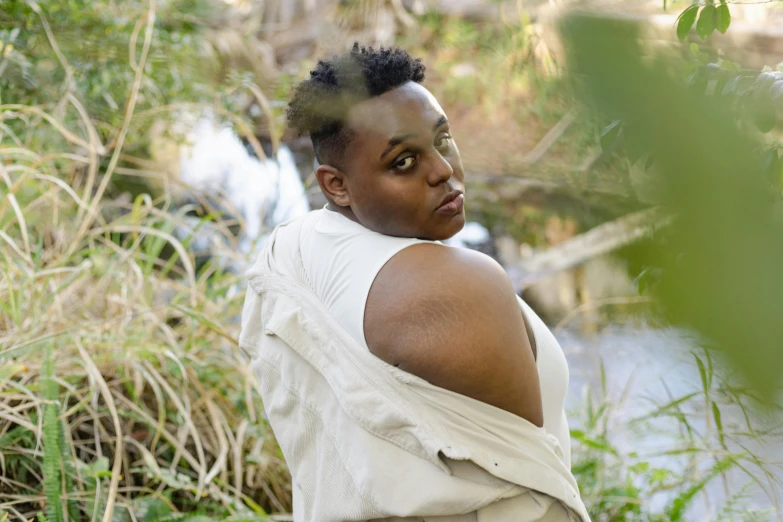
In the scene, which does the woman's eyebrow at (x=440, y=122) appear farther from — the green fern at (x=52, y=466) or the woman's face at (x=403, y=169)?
the green fern at (x=52, y=466)

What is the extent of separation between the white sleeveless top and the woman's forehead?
17 cm

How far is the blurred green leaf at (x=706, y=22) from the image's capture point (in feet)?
3.30

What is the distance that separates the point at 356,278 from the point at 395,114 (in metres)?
0.26

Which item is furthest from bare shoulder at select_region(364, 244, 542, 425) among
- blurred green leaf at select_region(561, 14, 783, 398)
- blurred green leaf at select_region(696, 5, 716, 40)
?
blurred green leaf at select_region(561, 14, 783, 398)

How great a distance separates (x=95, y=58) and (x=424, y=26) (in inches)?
159

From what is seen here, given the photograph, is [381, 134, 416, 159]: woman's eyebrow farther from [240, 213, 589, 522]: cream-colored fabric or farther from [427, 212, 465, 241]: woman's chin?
[240, 213, 589, 522]: cream-colored fabric

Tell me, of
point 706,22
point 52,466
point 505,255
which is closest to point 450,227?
point 706,22

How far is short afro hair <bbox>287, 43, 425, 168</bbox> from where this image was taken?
1294 mm

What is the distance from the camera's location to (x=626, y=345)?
3648 mm

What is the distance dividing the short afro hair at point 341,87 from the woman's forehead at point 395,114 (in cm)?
1

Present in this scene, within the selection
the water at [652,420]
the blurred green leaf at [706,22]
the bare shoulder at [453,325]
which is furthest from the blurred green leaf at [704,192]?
the water at [652,420]

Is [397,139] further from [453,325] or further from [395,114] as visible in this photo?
[453,325]

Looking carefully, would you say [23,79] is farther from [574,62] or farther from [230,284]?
[574,62]

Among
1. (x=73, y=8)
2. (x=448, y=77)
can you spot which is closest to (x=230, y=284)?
(x=73, y=8)
